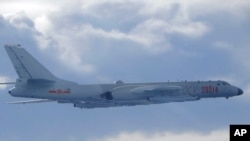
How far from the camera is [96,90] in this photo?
126 meters

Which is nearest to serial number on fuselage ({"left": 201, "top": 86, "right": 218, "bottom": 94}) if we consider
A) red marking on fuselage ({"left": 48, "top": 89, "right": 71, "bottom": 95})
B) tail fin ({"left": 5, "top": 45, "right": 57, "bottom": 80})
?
red marking on fuselage ({"left": 48, "top": 89, "right": 71, "bottom": 95})

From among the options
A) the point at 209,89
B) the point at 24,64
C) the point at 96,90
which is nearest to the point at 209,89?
the point at 209,89

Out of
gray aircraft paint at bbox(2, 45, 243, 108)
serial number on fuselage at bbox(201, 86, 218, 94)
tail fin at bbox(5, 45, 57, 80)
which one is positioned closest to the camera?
gray aircraft paint at bbox(2, 45, 243, 108)

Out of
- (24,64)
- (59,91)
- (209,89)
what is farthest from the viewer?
(209,89)

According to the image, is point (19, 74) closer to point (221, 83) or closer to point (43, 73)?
point (43, 73)

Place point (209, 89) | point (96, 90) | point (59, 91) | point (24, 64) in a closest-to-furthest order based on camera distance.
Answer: point (24, 64) < point (59, 91) < point (96, 90) < point (209, 89)

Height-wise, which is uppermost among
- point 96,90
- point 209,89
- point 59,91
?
point 209,89

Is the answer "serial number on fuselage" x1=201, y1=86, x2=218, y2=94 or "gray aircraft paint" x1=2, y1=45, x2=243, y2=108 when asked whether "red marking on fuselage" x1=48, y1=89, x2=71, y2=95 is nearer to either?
"gray aircraft paint" x1=2, y1=45, x2=243, y2=108

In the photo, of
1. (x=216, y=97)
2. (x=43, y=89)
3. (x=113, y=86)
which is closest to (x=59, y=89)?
(x=43, y=89)

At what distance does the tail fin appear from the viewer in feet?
398

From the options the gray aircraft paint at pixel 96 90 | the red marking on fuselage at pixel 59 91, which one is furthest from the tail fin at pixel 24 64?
the red marking on fuselage at pixel 59 91

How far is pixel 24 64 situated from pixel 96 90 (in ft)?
47.7

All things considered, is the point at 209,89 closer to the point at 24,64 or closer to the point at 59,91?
the point at 59,91

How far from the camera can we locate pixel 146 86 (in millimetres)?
128375
